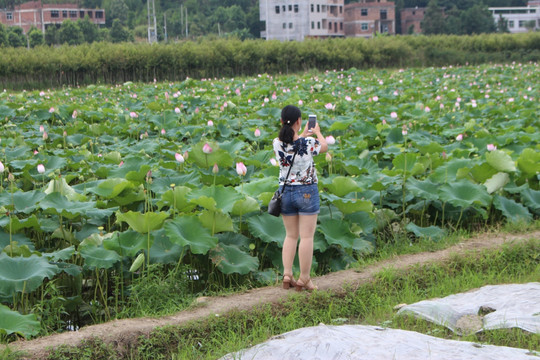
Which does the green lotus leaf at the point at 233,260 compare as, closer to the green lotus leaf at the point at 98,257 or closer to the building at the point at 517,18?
the green lotus leaf at the point at 98,257

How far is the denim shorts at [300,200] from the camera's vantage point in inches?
141

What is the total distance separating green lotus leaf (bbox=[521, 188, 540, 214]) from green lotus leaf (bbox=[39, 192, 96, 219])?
3303mm

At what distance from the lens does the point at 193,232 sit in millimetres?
3895

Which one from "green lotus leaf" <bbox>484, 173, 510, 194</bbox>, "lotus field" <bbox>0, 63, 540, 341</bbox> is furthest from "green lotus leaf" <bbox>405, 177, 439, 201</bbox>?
"green lotus leaf" <bbox>484, 173, 510, 194</bbox>

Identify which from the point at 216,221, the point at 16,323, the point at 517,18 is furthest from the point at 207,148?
the point at 517,18

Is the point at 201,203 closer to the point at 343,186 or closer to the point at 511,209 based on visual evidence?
the point at 343,186

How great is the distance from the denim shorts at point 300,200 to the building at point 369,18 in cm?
6971

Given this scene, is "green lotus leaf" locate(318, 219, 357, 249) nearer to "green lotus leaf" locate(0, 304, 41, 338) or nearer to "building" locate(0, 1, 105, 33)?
"green lotus leaf" locate(0, 304, 41, 338)

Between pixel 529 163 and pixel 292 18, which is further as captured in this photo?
pixel 292 18

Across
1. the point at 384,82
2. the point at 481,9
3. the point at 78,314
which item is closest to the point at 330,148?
the point at 78,314

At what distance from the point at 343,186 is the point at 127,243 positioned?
1.52 meters

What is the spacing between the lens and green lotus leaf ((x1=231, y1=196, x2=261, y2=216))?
4.21 metres

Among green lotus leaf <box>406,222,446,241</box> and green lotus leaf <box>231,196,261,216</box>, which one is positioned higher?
green lotus leaf <box>231,196,261,216</box>

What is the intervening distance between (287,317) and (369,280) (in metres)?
0.73
